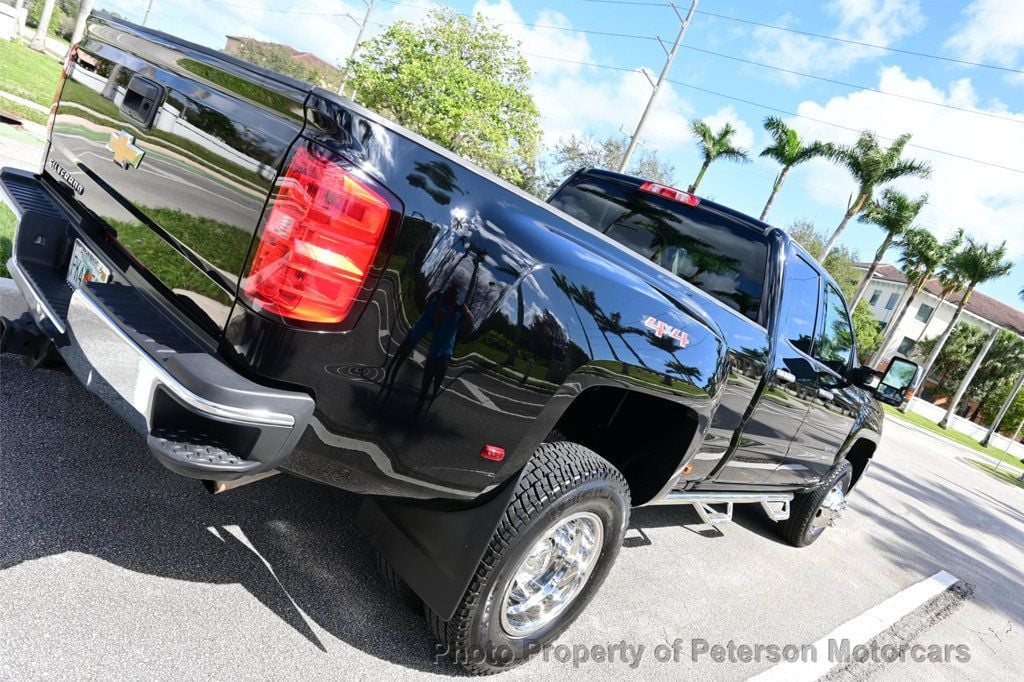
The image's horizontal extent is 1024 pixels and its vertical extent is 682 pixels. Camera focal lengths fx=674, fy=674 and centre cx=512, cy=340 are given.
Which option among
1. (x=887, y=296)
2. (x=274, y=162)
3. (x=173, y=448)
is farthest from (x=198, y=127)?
(x=887, y=296)

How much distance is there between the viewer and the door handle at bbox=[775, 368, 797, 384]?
11.0 feet

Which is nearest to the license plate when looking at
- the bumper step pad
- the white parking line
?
the bumper step pad

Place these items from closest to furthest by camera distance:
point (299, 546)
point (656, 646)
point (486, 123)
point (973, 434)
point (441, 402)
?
point (441, 402), point (299, 546), point (656, 646), point (486, 123), point (973, 434)

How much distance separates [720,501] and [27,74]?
1835 cm

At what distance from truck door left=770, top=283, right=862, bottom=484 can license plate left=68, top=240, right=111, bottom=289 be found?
11.3 feet

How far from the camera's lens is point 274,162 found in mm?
1800

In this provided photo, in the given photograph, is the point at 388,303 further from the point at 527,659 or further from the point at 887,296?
the point at 887,296

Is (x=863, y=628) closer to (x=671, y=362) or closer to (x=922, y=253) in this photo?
(x=671, y=362)

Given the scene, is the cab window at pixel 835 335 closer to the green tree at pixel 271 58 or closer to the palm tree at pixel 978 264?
the palm tree at pixel 978 264

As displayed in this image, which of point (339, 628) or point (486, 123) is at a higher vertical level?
point (486, 123)

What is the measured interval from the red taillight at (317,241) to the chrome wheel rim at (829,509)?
4554mm

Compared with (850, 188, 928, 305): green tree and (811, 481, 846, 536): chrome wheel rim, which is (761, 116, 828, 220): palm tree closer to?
(850, 188, 928, 305): green tree

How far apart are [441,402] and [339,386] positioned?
11.4 inches

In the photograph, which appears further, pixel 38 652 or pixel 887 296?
pixel 887 296
